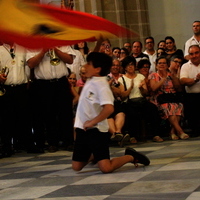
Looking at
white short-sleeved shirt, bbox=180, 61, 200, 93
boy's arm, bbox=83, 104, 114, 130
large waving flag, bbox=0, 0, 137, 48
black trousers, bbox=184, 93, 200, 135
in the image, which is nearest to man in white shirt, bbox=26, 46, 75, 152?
white short-sleeved shirt, bbox=180, 61, 200, 93

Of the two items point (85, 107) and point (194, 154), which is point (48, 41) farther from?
point (194, 154)

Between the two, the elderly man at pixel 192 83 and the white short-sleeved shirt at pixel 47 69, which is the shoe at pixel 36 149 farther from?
the elderly man at pixel 192 83

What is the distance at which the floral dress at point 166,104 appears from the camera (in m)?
10.5

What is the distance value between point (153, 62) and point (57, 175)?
5.91m

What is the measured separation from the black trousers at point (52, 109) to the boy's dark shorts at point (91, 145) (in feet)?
9.68

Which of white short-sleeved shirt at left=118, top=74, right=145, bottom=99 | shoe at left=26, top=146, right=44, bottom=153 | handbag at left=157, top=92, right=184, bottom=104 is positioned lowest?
shoe at left=26, top=146, right=44, bottom=153

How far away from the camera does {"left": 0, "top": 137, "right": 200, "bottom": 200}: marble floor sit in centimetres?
480

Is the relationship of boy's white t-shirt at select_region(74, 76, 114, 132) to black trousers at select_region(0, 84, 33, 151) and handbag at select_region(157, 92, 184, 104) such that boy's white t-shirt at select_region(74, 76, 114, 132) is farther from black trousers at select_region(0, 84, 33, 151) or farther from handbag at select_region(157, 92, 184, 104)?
handbag at select_region(157, 92, 184, 104)

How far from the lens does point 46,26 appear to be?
480 cm

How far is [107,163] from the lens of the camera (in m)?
6.30

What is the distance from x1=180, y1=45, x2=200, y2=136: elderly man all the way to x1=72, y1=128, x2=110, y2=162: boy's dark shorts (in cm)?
445

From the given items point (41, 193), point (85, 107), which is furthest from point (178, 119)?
point (41, 193)

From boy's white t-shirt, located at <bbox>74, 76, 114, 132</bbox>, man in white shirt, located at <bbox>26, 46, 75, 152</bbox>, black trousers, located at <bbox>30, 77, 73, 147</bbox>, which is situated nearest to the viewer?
boy's white t-shirt, located at <bbox>74, 76, 114, 132</bbox>

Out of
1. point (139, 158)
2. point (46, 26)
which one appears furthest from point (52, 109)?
point (46, 26)
